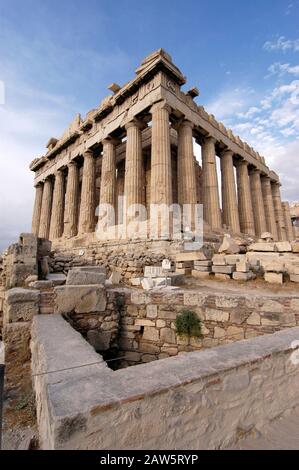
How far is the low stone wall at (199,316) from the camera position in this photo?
13.5 feet

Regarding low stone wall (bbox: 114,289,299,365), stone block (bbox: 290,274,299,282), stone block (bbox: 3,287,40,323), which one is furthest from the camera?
stone block (bbox: 290,274,299,282)

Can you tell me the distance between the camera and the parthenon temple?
1277cm

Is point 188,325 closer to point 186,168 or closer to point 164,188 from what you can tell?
point 164,188

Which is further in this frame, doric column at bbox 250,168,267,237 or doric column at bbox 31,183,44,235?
doric column at bbox 31,183,44,235

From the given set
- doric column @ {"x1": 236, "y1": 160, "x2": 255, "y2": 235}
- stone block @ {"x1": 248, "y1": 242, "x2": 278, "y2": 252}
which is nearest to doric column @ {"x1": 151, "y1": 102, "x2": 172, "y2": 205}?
stone block @ {"x1": 248, "y1": 242, "x2": 278, "y2": 252}

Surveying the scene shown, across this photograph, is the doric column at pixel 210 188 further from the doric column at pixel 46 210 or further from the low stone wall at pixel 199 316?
the doric column at pixel 46 210

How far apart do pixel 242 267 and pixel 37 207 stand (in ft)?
76.4

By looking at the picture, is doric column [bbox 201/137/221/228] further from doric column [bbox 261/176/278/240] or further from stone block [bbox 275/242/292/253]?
doric column [bbox 261/176/278/240]

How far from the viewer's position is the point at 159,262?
Result: 30.3ft

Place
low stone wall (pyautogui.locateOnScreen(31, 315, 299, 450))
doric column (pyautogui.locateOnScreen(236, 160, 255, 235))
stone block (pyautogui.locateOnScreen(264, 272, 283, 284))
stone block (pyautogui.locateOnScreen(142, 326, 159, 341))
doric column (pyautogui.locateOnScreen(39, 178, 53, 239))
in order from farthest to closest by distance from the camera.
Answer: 1. doric column (pyautogui.locateOnScreen(39, 178, 53, 239))
2. doric column (pyautogui.locateOnScreen(236, 160, 255, 235))
3. stone block (pyautogui.locateOnScreen(264, 272, 283, 284))
4. stone block (pyautogui.locateOnScreen(142, 326, 159, 341))
5. low stone wall (pyautogui.locateOnScreen(31, 315, 299, 450))

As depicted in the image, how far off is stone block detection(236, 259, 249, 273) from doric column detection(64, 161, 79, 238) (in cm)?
1385

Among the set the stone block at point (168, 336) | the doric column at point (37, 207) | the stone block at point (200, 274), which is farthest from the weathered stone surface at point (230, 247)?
the doric column at point (37, 207)

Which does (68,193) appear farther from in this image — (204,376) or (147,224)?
(204,376)

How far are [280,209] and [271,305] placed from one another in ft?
76.1
